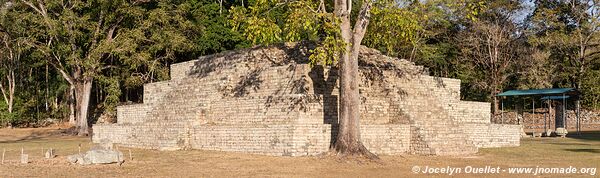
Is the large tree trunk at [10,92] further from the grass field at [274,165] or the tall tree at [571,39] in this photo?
the tall tree at [571,39]

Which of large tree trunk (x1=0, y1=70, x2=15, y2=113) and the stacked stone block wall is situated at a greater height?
large tree trunk (x1=0, y1=70, x2=15, y2=113)

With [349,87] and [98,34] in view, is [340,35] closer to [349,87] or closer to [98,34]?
[349,87]

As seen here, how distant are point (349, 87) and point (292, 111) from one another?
2.46m

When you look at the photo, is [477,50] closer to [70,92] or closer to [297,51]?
[297,51]

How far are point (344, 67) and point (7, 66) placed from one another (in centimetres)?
3091

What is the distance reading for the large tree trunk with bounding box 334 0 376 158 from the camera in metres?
14.9

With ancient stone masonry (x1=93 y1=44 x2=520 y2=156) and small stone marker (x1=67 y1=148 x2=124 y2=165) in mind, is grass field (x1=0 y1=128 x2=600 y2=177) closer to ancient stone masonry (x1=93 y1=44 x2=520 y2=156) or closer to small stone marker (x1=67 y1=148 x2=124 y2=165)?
small stone marker (x1=67 y1=148 x2=124 y2=165)

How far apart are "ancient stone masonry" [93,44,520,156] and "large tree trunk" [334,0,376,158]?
46.2 inches

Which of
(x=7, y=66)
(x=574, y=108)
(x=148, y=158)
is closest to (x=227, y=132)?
(x=148, y=158)

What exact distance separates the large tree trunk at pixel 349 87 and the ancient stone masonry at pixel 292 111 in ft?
3.85

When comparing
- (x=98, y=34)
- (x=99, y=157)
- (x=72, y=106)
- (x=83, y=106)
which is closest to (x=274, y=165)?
(x=99, y=157)

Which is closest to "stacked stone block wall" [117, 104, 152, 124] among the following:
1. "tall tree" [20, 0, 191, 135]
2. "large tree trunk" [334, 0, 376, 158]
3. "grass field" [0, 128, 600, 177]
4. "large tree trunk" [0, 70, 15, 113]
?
"tall tree" [20, 0, 191, 135]

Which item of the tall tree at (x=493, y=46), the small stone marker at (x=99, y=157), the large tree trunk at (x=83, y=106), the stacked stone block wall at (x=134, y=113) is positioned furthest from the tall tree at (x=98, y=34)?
the tall tree at (x=493, y=46)

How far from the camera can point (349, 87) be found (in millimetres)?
15133
